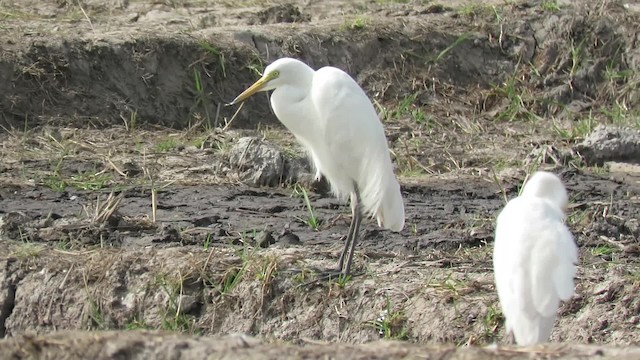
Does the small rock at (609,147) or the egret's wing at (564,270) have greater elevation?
the egret's wing at (564,270)

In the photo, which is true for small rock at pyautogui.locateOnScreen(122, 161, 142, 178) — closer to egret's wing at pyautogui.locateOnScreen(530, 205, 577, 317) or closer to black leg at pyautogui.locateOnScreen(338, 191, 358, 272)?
black leg at pyautogui.locateOnScreen(338, 191, 358, 272)

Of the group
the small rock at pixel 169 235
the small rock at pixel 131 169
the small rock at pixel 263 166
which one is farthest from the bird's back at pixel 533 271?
the small rock at pixel 131 169

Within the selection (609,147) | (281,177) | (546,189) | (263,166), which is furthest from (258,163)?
(546,189)

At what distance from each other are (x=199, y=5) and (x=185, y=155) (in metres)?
3.01

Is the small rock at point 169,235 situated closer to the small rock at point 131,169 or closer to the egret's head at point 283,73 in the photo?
the egret's head at point 283,73

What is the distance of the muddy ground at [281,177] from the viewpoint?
680 centimetres

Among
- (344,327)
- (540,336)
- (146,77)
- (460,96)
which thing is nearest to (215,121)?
(146,77)

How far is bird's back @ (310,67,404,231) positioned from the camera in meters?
7.39

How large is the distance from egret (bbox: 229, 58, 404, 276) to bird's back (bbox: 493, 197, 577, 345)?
1.66m

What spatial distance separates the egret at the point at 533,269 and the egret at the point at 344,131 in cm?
162

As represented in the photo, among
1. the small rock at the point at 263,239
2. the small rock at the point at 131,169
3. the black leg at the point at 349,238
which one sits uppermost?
the black leg at the point at 349,238

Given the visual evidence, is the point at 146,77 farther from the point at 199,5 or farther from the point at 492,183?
the point at 492,183

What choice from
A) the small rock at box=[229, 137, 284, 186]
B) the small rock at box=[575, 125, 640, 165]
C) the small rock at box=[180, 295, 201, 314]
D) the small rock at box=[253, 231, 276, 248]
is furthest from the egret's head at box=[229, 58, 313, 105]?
the small rock at box=[575, 125, 640, 165]

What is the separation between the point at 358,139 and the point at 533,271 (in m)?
2.12
